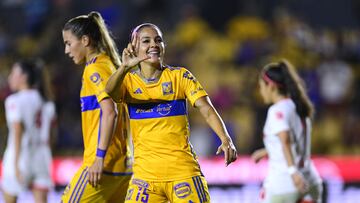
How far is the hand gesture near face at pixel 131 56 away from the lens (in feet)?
17.0

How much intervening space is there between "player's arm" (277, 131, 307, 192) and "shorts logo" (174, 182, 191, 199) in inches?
59.2

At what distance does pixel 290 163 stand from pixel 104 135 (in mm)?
1765

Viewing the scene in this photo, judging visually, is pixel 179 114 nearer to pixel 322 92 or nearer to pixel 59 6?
pixel 322 92

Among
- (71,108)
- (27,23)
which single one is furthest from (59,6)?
(71,108)

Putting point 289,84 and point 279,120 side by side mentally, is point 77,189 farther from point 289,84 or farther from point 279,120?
point 289,84

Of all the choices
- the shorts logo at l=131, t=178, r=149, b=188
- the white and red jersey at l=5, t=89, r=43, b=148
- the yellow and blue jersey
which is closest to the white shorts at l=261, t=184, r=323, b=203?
the yellow and blue jersey

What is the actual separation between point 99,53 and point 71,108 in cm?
822

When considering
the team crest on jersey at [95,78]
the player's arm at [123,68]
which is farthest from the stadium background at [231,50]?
the player's arm at [123,68]

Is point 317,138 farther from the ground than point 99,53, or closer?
Result: closer

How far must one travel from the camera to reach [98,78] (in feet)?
19.3

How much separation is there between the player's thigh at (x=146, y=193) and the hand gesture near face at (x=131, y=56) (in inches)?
33.2

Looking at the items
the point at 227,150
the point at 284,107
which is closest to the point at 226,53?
the point at 284,107

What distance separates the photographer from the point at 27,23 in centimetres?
1605

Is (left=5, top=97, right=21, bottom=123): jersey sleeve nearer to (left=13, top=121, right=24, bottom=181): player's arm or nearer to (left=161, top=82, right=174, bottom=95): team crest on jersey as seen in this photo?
(left=13, top=121, right=24, bottom=181): player's arm
